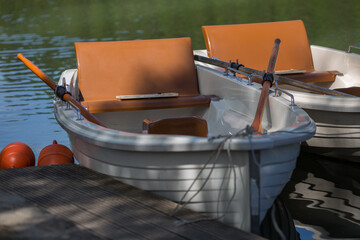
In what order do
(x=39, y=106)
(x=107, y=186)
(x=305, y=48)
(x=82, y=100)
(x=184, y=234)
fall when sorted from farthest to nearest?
1. (x=39, y=106)
2. (x=305, y=48)
3. (x=82, y=100)
4. (x=107, y=186)
5. (x=184, y=234)

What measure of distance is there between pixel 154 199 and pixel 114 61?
7.81 feet

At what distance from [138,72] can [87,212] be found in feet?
7.91

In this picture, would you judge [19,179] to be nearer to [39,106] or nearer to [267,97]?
[267,97]

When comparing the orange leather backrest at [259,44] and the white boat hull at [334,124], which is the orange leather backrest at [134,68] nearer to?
the orange leather backrest at [259,44]

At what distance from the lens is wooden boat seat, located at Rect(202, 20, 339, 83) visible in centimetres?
694

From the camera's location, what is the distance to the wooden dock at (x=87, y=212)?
11.8ft

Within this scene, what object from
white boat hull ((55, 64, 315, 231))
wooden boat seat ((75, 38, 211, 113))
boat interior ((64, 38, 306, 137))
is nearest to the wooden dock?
white boat hull ((55, 64, 315, 231))

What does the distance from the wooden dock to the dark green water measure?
2.29m

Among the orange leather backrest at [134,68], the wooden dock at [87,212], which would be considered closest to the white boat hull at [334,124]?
the orange leather backrest at [134,68]

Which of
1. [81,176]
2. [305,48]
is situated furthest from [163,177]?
[305,48]

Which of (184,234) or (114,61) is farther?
(114,61)

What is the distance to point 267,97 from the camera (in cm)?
479

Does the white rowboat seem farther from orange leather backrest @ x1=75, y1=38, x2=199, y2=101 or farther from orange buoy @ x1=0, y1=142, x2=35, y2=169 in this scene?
orange buoy @ x1=0, y1=142, x2=35, y2=169

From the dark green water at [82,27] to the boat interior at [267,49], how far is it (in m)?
2.17
